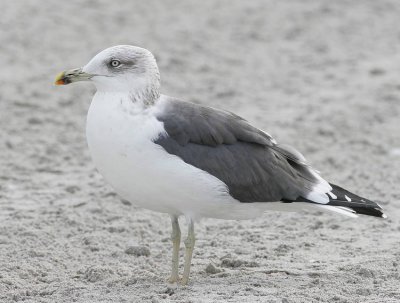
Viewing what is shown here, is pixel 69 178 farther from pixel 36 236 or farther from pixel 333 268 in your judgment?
pixel 333 268

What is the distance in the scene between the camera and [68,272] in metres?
6.54

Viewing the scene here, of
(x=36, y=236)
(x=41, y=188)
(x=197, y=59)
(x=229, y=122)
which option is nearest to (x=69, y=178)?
(x=41, y=188)

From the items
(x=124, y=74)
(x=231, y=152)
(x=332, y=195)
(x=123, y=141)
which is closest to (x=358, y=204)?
(x=332, y=195)

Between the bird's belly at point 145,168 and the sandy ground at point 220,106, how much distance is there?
1.86 feet

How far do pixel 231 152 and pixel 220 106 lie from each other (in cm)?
427

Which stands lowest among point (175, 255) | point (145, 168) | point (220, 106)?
point (175, 255)

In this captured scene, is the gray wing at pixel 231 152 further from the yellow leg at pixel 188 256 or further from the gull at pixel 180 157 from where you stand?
the yellow leg at pixel 188 256

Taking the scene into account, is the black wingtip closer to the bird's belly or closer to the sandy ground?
the sandy ground

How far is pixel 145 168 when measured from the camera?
19.2ft

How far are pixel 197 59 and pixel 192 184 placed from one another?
6.08 m

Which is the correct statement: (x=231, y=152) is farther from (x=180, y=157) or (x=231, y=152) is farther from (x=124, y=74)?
(x=124, y=74)

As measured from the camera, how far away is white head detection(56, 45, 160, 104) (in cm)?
610

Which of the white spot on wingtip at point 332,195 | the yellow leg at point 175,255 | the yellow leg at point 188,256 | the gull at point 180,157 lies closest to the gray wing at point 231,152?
the gull at point 180,157

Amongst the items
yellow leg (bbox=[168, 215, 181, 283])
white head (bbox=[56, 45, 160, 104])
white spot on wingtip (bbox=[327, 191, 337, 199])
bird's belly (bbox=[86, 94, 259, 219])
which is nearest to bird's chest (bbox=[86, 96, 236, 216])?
bird's belly (bbox=[86, 94, 259, 219])
